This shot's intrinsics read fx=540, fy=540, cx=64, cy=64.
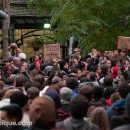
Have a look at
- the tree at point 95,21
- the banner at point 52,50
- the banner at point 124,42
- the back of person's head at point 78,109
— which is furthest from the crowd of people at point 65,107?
the tree at point 95,21

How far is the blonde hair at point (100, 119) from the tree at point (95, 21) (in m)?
16.0

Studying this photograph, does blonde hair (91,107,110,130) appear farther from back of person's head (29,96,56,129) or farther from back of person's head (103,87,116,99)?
back of person's head (103,87,116,99)

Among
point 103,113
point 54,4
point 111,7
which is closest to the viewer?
point 103,113

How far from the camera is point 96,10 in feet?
79.2

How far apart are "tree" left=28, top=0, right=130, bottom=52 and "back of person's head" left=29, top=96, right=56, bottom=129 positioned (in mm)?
17686

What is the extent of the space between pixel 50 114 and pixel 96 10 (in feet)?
62.2

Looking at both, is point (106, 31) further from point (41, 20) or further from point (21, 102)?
point (21, 102)

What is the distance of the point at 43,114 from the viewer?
543 cm

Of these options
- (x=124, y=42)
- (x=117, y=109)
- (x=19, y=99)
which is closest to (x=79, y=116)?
(x=19, y=99)

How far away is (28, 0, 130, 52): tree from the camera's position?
23609mm

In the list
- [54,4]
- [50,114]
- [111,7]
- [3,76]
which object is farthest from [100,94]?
[54,4]

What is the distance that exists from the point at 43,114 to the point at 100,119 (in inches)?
75.7

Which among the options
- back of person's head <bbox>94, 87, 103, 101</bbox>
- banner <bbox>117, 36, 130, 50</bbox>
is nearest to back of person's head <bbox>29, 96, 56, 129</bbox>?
back of person's head <bbox>94, 87, 103, 101</bbox>

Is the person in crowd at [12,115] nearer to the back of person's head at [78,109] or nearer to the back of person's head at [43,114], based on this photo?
the back of person's head at [78,109]
